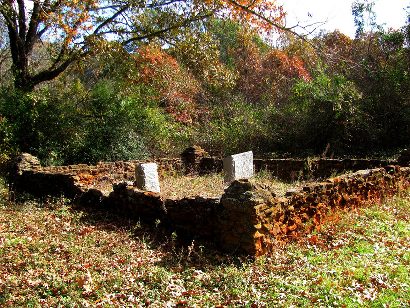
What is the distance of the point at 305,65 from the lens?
26.5 meters

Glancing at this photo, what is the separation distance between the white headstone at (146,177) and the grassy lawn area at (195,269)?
112 inches

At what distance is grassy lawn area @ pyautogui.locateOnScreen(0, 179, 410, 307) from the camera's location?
4746mm

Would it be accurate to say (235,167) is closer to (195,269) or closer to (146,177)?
(146,177)

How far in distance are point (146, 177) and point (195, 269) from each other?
5.11 m

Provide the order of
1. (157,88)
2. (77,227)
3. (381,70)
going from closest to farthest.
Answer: (77,227) < (381,70) < (157,88)

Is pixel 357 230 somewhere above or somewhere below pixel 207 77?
below

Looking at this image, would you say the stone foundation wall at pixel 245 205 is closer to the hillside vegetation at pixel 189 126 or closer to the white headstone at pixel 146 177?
the white headstone at pixel 146 177

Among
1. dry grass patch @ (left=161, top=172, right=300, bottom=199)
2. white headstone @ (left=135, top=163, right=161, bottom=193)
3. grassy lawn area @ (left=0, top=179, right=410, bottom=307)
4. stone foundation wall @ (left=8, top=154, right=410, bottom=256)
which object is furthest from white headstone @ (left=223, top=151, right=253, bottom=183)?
grassy lawn area @ (left=0, top=179, right=410, bottom=307)

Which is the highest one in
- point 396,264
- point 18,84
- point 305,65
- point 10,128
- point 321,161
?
point 305,65

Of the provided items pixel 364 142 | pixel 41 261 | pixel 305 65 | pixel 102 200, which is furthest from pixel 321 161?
pixel 305 65

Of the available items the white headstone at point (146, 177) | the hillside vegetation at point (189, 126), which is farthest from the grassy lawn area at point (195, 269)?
the hillside vegetation at point (189, 126)

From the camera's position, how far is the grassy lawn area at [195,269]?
4.75 m

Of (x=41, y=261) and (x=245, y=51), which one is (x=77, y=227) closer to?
(x=41, y=261)

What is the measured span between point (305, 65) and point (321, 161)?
14.8 m
